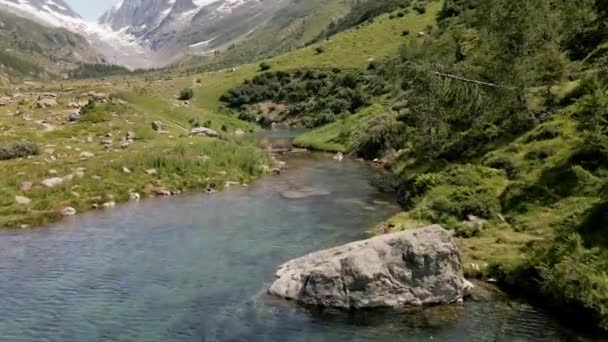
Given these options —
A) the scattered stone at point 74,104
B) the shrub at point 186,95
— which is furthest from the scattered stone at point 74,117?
the shrub at point 186,95

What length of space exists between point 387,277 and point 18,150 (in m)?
56.4

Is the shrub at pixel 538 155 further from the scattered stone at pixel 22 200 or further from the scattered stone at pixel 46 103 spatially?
the scattered stone at pixel 46 103

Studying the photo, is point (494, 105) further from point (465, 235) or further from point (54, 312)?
point (54, 312)

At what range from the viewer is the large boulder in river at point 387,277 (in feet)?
121

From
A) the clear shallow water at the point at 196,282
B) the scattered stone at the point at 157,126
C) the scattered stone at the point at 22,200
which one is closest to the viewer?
the clear shallow water at the point at 196,282

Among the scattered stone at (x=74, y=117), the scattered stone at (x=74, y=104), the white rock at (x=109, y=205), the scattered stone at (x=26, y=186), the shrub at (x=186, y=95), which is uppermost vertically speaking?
the scattered stone at (x=74, y=104)

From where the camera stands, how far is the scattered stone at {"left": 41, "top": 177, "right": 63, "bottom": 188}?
→ 2562 inches

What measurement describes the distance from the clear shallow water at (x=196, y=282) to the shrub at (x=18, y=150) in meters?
20.4

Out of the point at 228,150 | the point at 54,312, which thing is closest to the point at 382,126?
the point at 228,150

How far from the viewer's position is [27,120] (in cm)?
9725

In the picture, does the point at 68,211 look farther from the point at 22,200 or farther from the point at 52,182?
the point at 52,182

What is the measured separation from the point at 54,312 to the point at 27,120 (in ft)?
229

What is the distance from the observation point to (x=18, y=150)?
75.8m

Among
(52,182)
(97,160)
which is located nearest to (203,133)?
(97,160)
